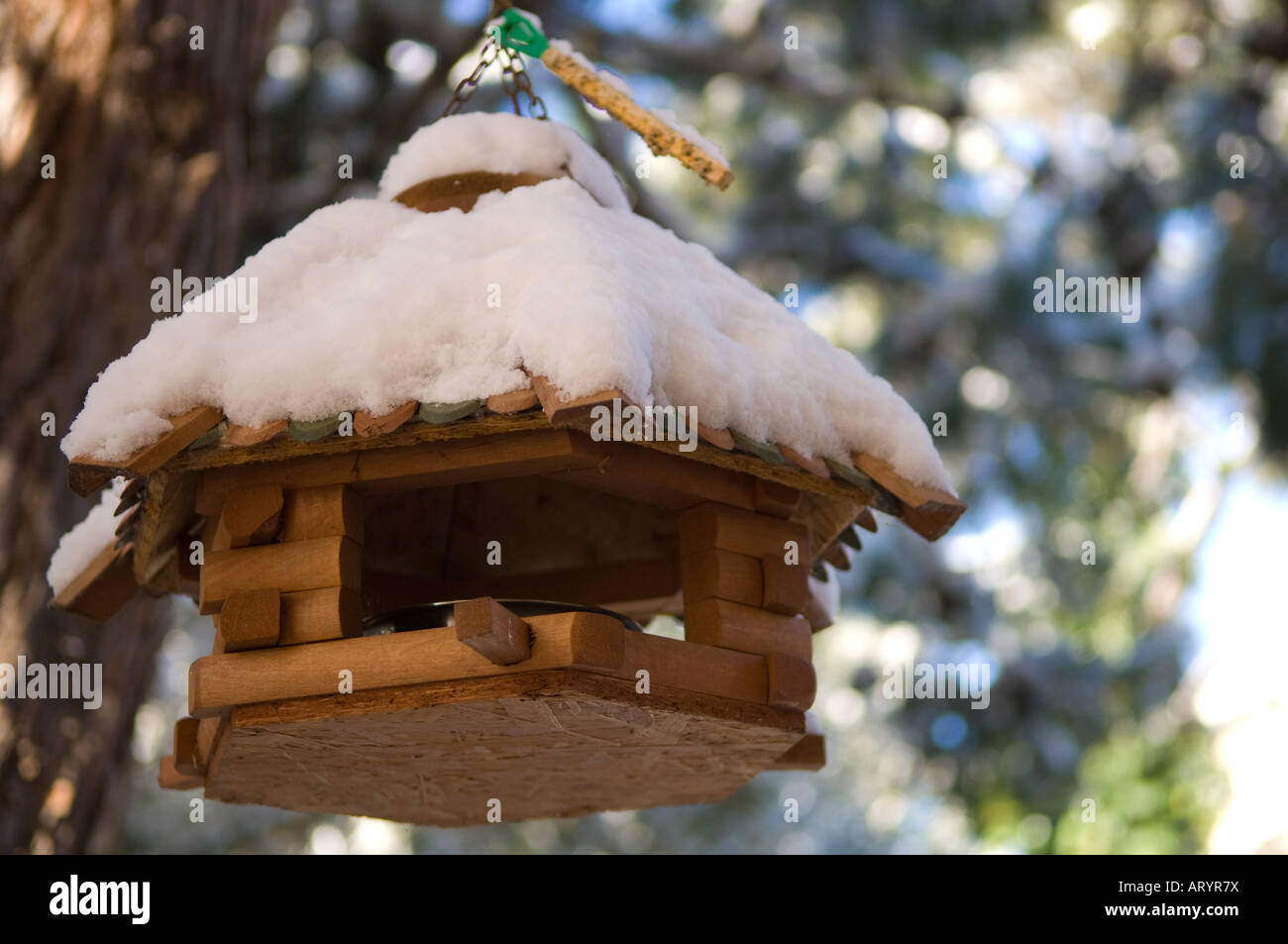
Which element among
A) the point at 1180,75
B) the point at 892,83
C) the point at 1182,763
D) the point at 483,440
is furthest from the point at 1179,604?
the point at 483,440

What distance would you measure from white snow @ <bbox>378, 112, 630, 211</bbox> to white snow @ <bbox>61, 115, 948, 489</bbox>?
89 mm

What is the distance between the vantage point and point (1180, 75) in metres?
A: 5.20

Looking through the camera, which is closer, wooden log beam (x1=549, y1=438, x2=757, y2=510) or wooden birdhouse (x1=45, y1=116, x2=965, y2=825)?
wooden birdhouse (x1=45, y1=116, x2=965, y2=825)

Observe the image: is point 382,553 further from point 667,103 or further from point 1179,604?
point 1179,604

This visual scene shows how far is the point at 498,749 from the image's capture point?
152cm

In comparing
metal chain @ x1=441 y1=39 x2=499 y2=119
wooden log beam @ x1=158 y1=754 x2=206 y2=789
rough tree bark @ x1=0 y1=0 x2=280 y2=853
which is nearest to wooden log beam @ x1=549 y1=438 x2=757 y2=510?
metal chain @ x1=441 y1=39 x2=499 y2=119

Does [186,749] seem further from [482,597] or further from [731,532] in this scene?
[731,532]

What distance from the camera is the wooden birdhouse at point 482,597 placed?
4.43 ft

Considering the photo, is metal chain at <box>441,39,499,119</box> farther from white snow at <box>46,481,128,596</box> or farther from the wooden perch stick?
white snow at <box>46,481,128,596</box>

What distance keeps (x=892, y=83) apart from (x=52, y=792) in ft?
13.0

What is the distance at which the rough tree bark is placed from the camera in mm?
2430

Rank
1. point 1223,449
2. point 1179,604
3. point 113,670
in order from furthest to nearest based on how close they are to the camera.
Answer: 1. point 1179,604
2. point 1223,449
3. point 113,670

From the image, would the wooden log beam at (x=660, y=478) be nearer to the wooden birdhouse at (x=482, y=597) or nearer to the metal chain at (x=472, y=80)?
the wooden birdhouse at (x=482, y=597)

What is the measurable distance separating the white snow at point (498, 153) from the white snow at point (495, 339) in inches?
3.5
